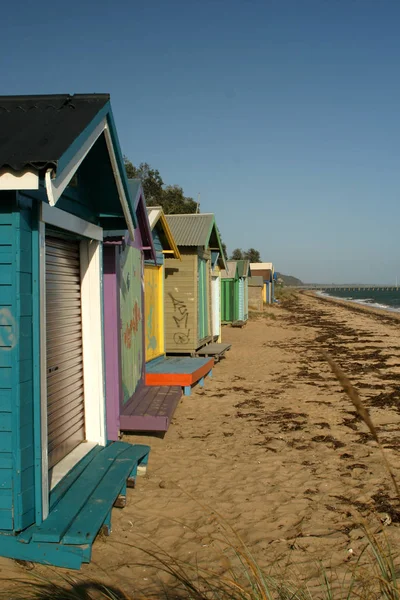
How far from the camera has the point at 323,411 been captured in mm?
9328

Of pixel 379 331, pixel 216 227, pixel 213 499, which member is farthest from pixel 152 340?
pixel 379 331

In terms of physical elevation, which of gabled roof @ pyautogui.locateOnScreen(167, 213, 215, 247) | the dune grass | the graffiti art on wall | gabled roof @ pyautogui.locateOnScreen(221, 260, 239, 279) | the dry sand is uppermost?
gabled roof @ pyautogui.locateOnScreen(167, 213, 215, 247)

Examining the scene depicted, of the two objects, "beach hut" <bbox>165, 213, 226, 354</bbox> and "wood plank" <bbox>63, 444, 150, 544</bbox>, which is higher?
"beach hut" <bbox>165, 213, 226, 354</bbox>

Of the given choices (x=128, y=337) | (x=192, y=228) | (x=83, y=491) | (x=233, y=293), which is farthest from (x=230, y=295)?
(x=83, y=491)

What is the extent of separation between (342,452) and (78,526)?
4179mm

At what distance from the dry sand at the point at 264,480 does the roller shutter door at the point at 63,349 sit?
91cm

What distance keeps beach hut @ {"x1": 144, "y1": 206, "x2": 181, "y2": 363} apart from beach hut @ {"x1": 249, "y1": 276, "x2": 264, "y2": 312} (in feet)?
95.1

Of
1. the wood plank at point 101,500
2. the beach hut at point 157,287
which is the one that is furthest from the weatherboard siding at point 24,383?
the beach hut at point 157,287

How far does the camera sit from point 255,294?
137 ft

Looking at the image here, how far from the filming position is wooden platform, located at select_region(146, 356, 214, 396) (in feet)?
32.0

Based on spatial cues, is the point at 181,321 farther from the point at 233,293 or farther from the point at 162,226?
the point at 233,293

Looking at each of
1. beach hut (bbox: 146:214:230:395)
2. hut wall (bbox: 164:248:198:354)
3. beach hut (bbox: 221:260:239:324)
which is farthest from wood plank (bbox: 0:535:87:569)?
beach hut (bbox: 221:260:239:324)

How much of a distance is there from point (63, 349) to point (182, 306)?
340 inches

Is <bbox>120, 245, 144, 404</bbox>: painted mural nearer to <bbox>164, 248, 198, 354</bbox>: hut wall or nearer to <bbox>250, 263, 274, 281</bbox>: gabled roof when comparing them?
<bbox>164, 248, 198, 354</bbox>: hut wall
